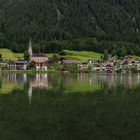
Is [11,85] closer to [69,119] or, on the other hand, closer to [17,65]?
[69,119]

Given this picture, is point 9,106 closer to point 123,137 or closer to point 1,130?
point 1,130

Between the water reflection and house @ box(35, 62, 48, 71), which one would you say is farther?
house @ box(35, 62, 48, 71)

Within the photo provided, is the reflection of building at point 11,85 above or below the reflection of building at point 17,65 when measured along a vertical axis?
below

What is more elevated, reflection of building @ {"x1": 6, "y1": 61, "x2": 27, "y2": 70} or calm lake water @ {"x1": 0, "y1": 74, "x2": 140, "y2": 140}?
reflection of building @ {"x1": 6, "y1": 61, "x2": 27, "y2": 70}

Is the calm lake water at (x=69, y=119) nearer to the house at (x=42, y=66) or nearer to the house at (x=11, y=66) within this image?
the house at (x=42, y=66)

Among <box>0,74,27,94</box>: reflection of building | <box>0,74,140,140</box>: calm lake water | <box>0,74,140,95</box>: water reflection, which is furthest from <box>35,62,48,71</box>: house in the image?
<box>0,74,140,140</box>: calm lake water

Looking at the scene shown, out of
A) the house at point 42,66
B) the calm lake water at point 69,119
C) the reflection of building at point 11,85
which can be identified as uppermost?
the house at point 42,66

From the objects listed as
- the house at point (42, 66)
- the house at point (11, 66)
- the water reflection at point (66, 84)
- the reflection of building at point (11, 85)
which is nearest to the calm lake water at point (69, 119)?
the water reflection at point (66, 84)

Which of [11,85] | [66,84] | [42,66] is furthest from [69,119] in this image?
[42,66]

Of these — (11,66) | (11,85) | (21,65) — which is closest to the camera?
(11,85)

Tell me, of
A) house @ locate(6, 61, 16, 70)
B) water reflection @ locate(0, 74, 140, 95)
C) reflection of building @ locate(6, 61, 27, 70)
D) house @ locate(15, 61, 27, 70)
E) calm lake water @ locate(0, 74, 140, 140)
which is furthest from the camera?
house @ locate(15, 61, 27, 70)

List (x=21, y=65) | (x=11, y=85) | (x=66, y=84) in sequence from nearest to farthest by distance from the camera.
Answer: (x=11, y=85) < (x=66, y=84) < (x=21, y=65)

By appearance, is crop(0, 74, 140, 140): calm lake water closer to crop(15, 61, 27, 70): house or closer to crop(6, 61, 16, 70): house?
crop(15, 61, 27, 70): house

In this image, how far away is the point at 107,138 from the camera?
88.7ft
